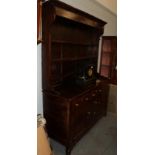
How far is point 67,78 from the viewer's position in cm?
276

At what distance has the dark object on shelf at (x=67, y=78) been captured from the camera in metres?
2.13

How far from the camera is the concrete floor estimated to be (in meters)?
2.32

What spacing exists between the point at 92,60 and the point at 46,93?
5.06ft

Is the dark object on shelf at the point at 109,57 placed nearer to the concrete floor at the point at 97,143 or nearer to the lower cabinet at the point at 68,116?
the concrete floor at the point at 97,143

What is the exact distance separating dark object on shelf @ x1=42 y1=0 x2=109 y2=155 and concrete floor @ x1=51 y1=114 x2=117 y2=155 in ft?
0.37

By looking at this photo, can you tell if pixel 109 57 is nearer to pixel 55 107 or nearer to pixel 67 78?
pixel 67 78

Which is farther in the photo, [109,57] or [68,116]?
[109,57]

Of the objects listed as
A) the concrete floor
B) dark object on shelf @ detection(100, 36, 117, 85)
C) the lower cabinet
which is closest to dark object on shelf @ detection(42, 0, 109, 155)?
the lower cabinet

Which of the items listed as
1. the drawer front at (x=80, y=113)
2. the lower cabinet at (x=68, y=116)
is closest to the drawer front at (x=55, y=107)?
the lower cabinet at (x=68, y=116)

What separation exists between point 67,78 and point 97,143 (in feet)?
3.68

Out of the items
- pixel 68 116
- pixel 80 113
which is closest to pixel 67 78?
pixel 80 113
